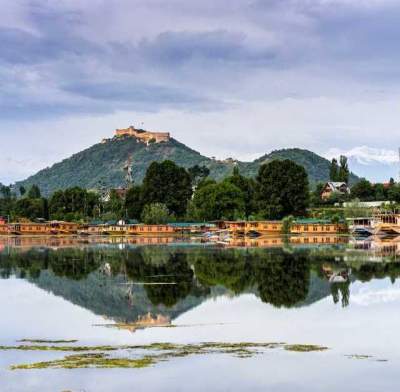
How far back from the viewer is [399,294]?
34.8m

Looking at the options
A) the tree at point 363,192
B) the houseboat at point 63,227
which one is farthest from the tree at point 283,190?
the houseboat at point 63,227

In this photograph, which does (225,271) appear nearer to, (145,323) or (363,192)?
(145,323)

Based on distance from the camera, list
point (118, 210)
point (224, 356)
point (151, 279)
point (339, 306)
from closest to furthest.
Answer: point (224, 356) < point (339, 306) < point (151, 279) < point (118, 210)

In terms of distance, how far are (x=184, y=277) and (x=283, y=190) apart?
91.6 meters

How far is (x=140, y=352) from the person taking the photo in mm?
21562

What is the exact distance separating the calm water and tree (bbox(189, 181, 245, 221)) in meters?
83.8

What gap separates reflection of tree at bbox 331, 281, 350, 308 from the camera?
1300 inches

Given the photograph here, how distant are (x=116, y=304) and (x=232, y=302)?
16.6ft

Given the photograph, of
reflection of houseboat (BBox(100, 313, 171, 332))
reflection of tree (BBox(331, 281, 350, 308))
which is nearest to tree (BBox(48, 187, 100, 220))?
reflection of tree (BBox(331, 281, 350, 308))

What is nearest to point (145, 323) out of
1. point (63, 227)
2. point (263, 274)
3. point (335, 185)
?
point (263, 274)

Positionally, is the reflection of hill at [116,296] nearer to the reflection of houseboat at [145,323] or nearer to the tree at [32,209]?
the reflection of houseboat at [145,323]

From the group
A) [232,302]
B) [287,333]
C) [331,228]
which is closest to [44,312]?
[232,302]

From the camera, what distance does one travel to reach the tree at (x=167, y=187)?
488 ft

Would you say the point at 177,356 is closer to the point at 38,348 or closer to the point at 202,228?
the point at 38,348
